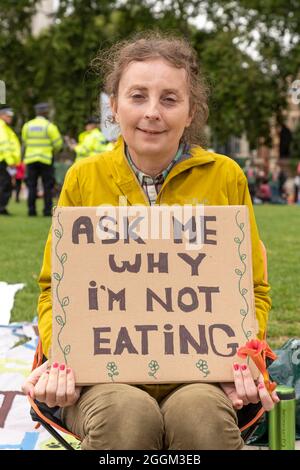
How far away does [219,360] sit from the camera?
2152mm

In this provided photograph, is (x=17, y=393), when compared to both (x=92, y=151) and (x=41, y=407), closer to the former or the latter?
(x=41, y=407)

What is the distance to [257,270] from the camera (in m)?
2.43

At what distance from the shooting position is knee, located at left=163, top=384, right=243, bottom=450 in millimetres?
2016

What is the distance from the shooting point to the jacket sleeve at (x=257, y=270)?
2367mm

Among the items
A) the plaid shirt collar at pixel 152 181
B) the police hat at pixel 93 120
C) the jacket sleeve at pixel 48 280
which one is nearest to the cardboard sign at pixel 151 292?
the jacket sleeve at pixel 48 280

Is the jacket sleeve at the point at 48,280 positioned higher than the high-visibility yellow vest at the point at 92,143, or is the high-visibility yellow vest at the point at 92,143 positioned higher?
the jacket sleeve at the point at 48,280

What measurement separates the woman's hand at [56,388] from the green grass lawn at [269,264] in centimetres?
241

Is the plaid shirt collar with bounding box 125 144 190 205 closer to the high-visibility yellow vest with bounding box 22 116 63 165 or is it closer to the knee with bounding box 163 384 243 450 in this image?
the knee with bounding box 163 384 243 450

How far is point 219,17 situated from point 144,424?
27.7 metres

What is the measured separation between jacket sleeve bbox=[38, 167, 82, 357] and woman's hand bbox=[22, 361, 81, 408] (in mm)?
157

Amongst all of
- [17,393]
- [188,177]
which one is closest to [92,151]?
[17,393]

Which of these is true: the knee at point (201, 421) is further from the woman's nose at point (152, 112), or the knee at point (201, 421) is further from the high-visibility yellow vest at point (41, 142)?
the high-visibility yellow vest at point (41, 142)

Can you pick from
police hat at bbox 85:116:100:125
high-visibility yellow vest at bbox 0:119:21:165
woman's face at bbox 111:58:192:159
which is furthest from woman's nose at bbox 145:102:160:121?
high-visibility yellow vest at bbox 0:119:21:165

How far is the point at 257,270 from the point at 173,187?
1.21 ft
